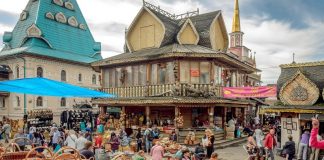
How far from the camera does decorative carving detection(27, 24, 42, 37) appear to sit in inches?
1337

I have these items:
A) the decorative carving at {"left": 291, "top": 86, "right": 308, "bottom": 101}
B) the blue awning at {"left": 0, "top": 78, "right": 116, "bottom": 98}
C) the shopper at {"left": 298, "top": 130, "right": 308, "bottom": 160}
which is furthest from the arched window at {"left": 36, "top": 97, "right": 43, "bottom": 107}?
the shopper at {"left": 298, "top": 130, "right": 308, "bottom": 160}

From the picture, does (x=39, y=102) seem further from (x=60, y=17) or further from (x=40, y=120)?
(x=60, y=17)

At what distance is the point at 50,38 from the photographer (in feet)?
117

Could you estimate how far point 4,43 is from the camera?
121 feet

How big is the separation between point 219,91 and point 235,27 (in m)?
53.2

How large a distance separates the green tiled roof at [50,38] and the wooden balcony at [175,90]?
15.5 m

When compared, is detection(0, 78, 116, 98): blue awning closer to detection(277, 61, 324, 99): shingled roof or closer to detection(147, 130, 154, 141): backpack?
detection(147, 130, 154, 141): backpack

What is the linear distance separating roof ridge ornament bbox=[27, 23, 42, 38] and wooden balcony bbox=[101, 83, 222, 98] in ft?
56.3

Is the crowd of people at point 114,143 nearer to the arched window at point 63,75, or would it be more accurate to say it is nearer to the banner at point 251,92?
the banner at point 251,92

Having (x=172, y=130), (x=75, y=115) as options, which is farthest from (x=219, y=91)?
(x=75, y=115)

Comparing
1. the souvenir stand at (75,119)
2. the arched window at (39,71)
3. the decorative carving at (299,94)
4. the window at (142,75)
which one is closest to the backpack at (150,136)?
the window at (142,75)

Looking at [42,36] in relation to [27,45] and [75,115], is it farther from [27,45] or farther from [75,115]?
[75,115]

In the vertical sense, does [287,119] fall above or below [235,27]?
below

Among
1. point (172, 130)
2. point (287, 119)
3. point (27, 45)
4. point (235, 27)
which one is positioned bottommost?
point (172, 130)
